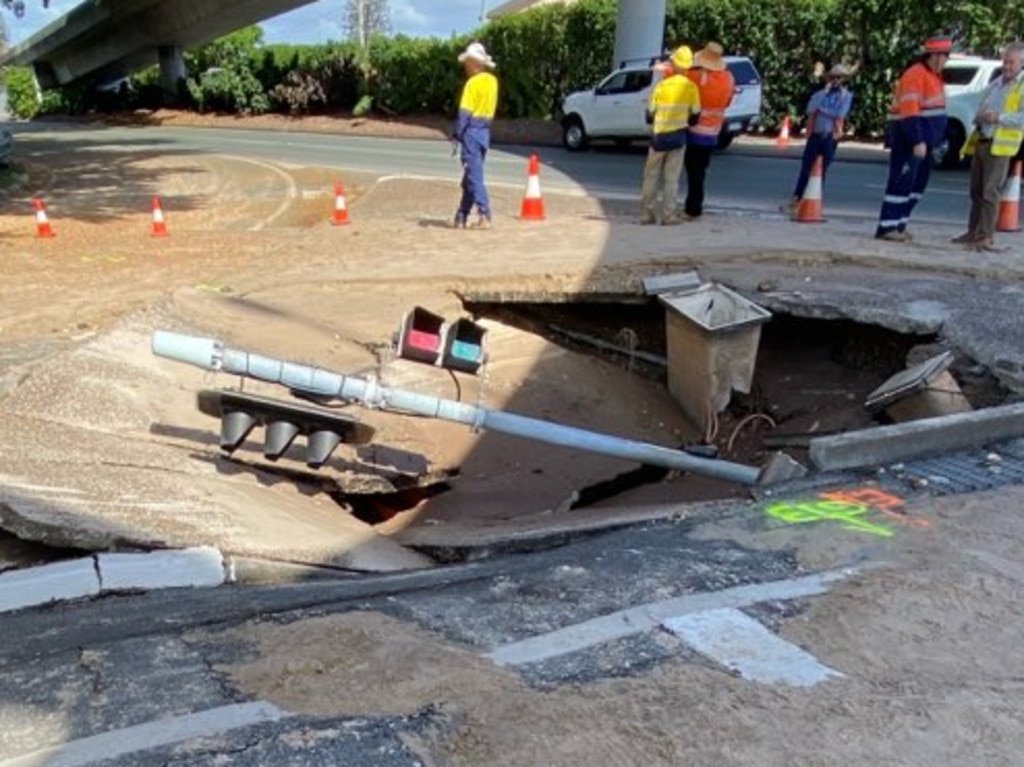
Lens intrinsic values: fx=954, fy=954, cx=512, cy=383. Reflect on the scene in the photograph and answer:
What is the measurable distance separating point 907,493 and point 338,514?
293 cm

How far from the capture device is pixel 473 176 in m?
11.1

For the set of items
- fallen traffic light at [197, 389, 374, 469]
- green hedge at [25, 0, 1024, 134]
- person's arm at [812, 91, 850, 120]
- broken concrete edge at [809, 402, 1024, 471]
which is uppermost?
green hedge at [25, 0, 1024, 134]

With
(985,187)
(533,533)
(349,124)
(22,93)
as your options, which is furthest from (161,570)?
(22,93)

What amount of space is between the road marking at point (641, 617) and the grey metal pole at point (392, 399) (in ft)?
4.43

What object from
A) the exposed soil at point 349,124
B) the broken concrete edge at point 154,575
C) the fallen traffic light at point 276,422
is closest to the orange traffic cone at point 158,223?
the fallen traffic light at point 276,422

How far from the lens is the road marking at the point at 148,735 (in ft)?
7.61

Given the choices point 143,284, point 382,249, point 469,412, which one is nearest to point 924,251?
point 382,249

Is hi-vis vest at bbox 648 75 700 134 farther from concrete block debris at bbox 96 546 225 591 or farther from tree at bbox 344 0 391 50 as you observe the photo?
tree at bbox 344 0 391 50

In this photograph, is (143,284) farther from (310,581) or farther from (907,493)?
(907,493)

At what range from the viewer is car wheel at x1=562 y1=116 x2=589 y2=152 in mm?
23328

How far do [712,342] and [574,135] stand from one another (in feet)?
57.2

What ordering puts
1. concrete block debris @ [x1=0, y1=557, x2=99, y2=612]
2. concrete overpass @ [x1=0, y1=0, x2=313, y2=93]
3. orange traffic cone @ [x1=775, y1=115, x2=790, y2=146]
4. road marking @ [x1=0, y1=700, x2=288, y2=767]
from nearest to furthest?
road marking @ [x1=0, y1=700, x2=288, y2=767], concrete block debris @ [x1=0, y1=557, x2=99, y2=612], orange traffic cone @ [x1=775, y1=115, x2=790, y2=146], concrete overpass @ [x1=0, y1=0, x2=313, y2=93]

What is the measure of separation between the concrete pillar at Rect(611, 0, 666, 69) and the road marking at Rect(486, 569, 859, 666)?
22.0 m

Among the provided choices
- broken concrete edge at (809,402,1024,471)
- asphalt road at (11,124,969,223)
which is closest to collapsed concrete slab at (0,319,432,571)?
broken concrete edge at (809,402,1024,471)
